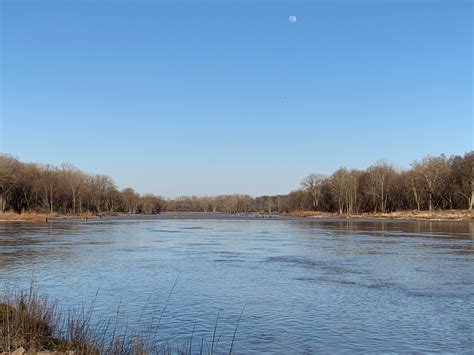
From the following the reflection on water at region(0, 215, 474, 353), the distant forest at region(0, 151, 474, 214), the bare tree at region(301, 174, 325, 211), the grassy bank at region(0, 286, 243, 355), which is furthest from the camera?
the bare tree at region(301, 174, 325, 211)

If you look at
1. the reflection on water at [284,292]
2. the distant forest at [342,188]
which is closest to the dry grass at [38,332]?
the reflection on water at [284,292]

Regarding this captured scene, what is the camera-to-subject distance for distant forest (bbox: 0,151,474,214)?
98750mm

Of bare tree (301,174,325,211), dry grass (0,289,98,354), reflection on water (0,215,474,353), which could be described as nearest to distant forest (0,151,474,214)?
bare tree (301,174,325,211)

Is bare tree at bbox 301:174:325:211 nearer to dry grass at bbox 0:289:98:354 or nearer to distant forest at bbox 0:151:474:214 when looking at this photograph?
distant forest at bbox 0:151:474:214

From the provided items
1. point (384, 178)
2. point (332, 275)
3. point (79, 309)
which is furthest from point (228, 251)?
point (384, 178)

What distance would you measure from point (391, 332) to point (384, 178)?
109 metres

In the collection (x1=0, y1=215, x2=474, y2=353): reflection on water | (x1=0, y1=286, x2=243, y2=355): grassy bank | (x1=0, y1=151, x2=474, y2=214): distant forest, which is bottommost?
(x1=0, y1=215, x2=474, y2=353): reflection on water

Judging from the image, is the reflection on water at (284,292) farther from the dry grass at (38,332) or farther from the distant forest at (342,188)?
the distant forest at (342,188)

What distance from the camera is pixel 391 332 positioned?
1241cm

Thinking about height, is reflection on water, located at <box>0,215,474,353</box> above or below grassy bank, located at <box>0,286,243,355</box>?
below

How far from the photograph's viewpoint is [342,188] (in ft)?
408

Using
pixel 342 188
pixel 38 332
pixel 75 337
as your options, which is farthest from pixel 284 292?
pixel 342 188

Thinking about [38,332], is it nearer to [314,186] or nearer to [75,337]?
[75,337]

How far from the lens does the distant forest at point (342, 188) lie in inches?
3888
